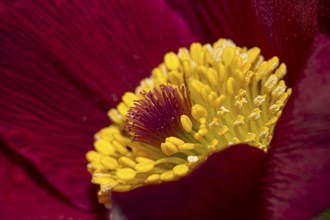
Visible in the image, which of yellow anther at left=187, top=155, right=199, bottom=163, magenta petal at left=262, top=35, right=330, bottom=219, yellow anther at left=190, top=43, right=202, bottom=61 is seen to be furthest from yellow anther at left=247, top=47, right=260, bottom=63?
magenta petal at left=262, top=35, right=330, bottom=219

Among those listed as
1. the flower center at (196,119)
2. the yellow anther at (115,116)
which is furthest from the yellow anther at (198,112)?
the yellow anther at (115,116)

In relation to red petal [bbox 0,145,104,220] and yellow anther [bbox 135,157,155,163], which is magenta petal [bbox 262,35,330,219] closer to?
yellow anther [bbox 135,157,155,163]

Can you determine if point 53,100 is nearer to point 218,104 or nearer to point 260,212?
point 218,104

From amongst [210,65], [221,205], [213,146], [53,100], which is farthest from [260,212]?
[53,100]

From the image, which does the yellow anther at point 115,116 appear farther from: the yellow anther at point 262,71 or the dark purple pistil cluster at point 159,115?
the yellow anther at point 262,71

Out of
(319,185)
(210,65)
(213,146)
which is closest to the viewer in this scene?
(319,185)

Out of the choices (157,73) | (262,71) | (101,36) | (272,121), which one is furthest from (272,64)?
(101,36)
